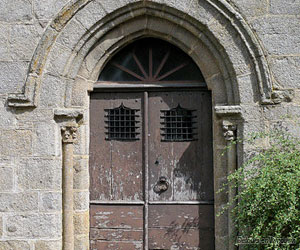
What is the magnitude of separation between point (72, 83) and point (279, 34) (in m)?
2.18

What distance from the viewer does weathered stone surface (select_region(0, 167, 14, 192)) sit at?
14.8ft

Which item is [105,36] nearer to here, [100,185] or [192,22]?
[192,22]

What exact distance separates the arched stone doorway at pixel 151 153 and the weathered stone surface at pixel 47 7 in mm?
819

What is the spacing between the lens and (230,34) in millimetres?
4496

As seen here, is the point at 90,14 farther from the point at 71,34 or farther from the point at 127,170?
the point at 127,170

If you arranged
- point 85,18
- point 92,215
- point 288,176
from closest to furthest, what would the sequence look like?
point 288,176 < point 85,18 < point 92,215

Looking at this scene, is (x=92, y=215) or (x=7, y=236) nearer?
(x=7, y=236)

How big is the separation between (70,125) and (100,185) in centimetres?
79

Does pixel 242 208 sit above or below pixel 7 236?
above

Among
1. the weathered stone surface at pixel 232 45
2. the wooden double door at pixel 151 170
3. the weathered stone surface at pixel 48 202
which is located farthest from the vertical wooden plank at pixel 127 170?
the weathered stone surface at pixel 232 45

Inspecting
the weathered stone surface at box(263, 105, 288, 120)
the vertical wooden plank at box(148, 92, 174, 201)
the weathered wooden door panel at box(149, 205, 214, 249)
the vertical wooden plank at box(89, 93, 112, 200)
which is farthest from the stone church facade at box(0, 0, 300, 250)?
the vertical wooden plank at box(148, 92, 174, 201)

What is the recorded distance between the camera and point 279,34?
445 centimetres

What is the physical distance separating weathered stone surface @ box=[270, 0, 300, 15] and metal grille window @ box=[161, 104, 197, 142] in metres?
1.36

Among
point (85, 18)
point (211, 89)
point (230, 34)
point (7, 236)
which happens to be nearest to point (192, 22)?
point (230, 34)
